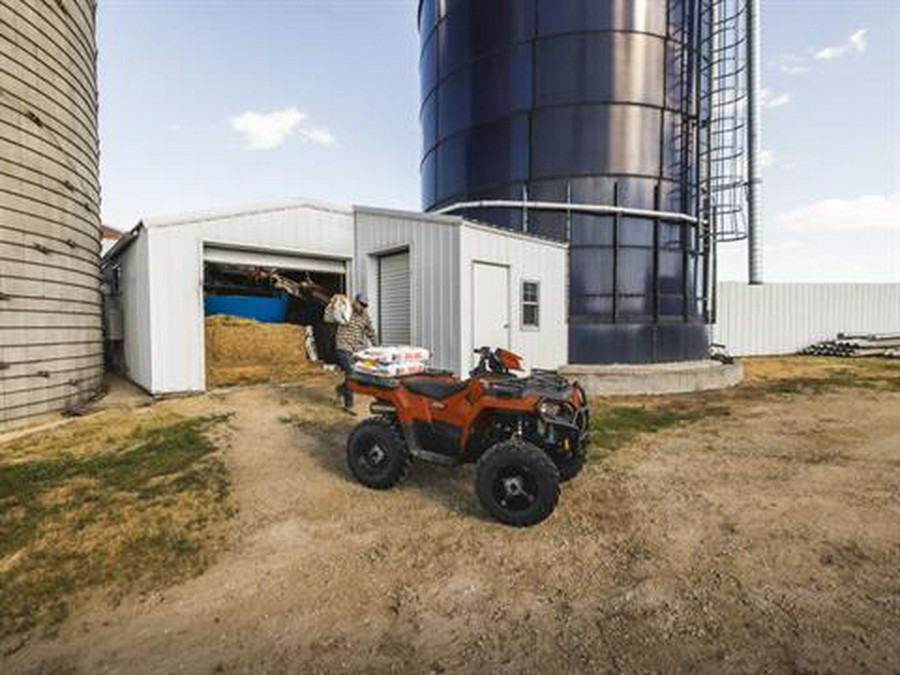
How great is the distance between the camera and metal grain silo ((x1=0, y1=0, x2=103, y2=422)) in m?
7.53

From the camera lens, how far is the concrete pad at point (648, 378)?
10492mm

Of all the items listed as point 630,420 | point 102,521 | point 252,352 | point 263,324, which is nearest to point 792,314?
point 630,420

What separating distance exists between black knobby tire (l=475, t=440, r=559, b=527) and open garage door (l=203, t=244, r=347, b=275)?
8873 mm

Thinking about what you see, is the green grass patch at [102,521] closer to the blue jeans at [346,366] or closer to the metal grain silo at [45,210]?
the blue jeans at [346,366]

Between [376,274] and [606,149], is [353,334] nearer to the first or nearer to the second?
[376,274]

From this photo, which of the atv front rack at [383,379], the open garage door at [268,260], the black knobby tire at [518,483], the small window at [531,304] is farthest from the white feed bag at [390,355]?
the open garage door at [268,260]

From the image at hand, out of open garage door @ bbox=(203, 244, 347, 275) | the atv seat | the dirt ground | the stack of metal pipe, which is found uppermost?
open garage door @ bbox=(203, 244, 347, 275)

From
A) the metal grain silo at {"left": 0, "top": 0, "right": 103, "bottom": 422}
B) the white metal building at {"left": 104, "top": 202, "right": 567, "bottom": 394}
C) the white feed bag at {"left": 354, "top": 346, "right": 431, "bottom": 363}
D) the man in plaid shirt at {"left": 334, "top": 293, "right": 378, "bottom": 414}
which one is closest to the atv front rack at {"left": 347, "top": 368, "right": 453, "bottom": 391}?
the white feed bag at {"left": 354, "top": 346, "right": 431, "bottom": 363}

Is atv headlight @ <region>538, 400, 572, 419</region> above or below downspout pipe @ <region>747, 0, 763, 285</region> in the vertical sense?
below

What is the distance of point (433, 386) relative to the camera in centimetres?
477

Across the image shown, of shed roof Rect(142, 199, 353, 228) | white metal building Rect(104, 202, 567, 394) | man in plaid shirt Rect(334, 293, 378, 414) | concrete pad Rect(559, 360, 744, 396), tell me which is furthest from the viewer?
concrete pad Rect(559, 360, 744, 396)

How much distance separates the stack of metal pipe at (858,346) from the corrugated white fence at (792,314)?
0.45 m

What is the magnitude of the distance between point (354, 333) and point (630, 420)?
515 cm

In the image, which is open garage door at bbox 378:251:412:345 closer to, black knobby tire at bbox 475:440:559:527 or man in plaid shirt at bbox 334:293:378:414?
man in plaid shirt at bbox 334:293:378:414
